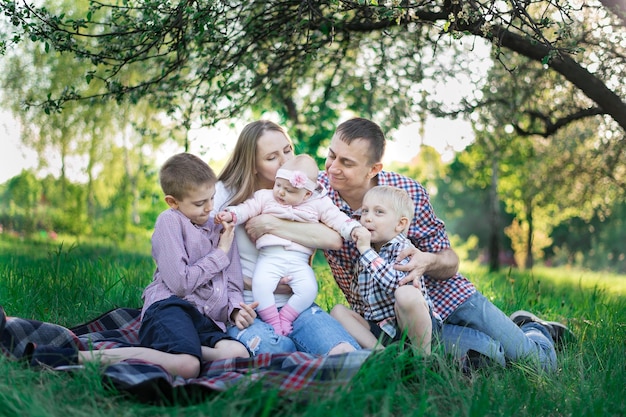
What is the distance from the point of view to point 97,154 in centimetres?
1445

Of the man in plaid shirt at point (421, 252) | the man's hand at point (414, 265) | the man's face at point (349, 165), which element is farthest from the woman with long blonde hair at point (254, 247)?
the man's hand at point (414, 265)

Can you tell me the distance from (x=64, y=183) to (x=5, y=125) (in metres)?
1.97

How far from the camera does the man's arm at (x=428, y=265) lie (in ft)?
11.0

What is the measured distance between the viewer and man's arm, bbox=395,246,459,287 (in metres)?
3.36

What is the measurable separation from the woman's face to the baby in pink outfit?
15 cm

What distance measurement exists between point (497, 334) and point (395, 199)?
0.98 metres

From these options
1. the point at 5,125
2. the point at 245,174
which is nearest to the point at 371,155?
the point at 245,174

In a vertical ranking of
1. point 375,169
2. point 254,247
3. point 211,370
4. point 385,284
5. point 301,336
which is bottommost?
point 211,370

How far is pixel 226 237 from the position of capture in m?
3.41

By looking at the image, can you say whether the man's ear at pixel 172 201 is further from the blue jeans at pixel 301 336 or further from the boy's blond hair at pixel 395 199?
the boy's blond hair at pixel 395 199

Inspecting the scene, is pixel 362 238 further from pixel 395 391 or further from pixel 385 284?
pixel 395 391

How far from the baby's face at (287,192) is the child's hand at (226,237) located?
31 cm

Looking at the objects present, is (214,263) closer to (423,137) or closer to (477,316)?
(477,316)

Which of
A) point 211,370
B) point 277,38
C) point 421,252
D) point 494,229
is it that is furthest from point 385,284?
point 494,229
